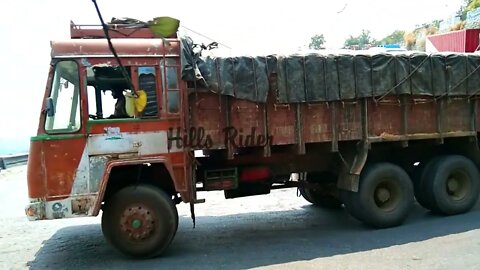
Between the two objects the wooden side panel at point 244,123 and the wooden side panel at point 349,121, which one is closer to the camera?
the wooden side panel at point 244,123

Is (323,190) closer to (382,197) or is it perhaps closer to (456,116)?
(382,197)

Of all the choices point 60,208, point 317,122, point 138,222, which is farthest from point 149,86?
point 317,122

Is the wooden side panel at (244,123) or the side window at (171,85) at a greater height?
the side window at (171,85)

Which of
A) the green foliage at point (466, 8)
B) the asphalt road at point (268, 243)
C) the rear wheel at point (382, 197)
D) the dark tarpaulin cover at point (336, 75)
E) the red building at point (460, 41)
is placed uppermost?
the green foliage at point (466, 8)

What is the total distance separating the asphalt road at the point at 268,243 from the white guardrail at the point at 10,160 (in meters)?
8.19

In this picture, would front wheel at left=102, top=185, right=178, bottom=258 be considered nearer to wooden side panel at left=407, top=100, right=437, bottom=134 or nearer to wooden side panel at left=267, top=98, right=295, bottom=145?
wooden side panel at left=267, top=98, right=295, bottom=145

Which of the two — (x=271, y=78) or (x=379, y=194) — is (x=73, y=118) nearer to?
(x=271, y=78)

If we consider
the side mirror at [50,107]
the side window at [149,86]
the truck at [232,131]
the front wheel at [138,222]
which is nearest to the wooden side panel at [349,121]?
the truck at [232,131]

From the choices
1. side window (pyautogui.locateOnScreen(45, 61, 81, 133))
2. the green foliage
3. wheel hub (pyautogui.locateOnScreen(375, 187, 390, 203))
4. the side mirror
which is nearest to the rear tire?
wheel hub (pyautogui.locateOnScreen(375, 187, 390, 203))

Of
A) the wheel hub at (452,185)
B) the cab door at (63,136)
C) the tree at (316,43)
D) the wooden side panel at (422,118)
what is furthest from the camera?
the tree at (316,43)

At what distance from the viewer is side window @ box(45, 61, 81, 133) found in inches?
249

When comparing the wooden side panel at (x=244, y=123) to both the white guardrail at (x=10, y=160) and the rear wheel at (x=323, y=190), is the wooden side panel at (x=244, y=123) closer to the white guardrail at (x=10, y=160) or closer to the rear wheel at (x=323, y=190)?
the rear wheel at (x=323, y=190)

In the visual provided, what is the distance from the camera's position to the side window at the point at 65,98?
249 inches

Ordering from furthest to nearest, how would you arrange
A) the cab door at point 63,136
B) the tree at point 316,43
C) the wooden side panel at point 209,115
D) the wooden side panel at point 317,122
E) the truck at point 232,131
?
the tree at point 316,43 < the wooden side panel at point 317,122 < the wooden side panel at point 209,115 < the truck at point 232,131 < the cab door at point 63,136
